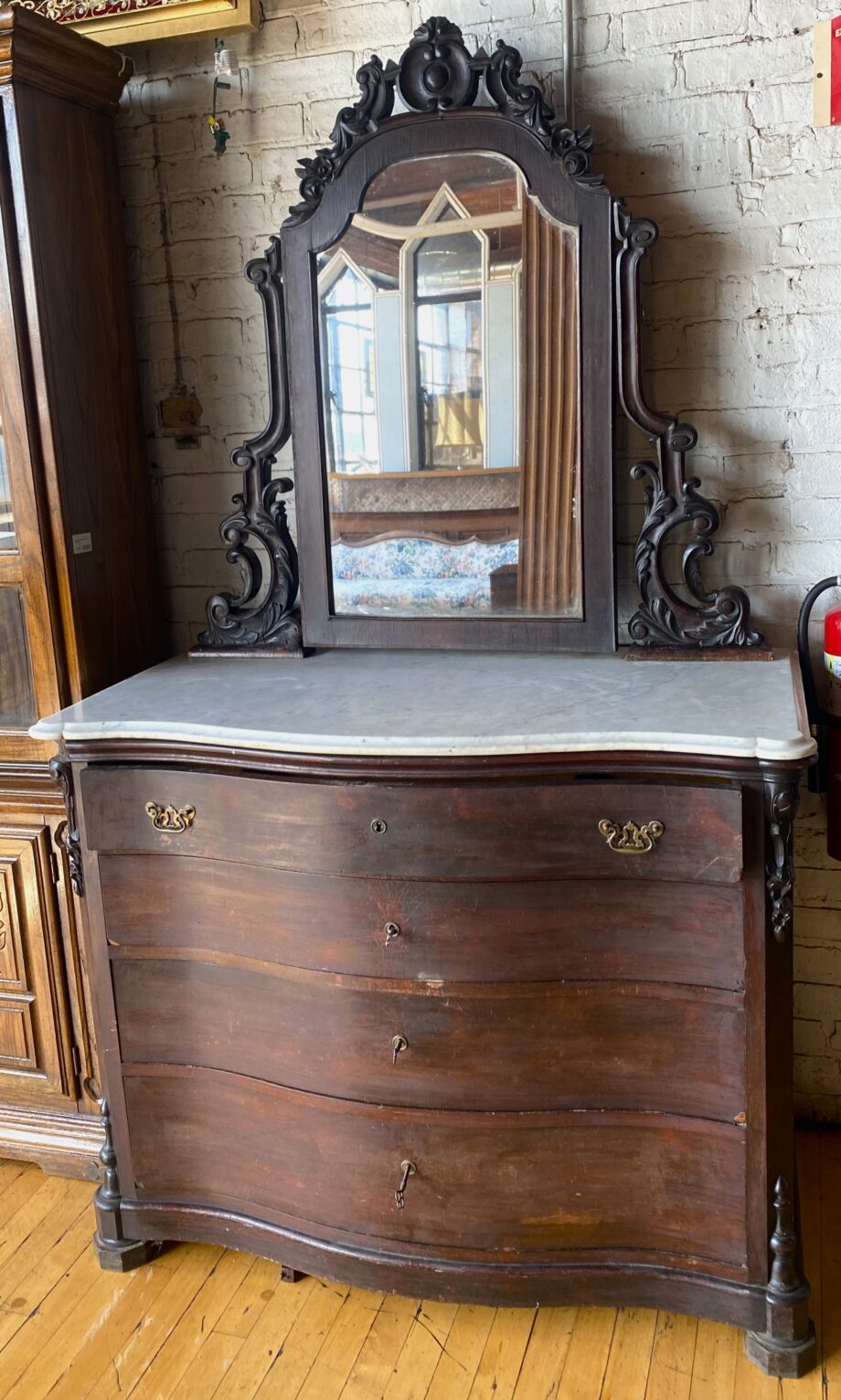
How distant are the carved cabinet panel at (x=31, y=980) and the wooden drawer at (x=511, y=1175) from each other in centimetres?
58

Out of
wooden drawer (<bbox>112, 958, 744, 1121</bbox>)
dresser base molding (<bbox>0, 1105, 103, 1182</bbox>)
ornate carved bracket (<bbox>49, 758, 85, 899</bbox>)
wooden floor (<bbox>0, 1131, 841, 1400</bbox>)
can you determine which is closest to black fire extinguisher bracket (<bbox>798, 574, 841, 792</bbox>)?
wooden drawer (<bbox>112, 958, 744, 1121</bbox>)

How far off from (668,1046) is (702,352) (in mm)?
1265

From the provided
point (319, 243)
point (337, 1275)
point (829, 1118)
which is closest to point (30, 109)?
point (319, 243)

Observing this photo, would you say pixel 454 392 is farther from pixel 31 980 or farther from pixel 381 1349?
pixel 381 1349

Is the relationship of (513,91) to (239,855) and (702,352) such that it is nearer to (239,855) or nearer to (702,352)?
(702,352)

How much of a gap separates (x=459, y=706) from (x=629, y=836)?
1.16 feet

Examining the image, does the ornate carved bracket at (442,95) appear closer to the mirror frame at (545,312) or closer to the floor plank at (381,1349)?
the mirror frame at (545,312)

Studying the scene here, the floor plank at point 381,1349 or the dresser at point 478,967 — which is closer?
the dresser at point 478,967

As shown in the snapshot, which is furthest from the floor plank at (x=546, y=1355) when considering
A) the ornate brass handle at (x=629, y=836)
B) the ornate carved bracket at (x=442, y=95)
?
the ornate carved bracket at (x=442, y=95)

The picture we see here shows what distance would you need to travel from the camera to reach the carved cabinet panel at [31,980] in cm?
241

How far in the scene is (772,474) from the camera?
225 centimetres

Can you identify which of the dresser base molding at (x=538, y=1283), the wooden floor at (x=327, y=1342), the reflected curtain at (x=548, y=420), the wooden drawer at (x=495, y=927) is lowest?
the wooden floor at (x=327, y=1342)

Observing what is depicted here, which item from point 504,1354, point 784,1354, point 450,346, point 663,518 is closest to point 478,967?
point 504,1354

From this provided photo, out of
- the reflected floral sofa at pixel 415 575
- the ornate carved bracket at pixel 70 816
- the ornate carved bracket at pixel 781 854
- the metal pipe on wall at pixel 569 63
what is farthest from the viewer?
the reflected floral sofa at pixel 415 575
